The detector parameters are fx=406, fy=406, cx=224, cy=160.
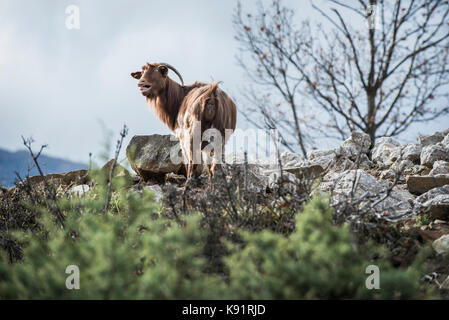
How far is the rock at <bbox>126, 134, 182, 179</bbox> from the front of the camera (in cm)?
688

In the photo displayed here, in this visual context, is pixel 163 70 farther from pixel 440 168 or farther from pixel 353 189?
pixel 440 168

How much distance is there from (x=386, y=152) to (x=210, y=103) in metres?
3.72

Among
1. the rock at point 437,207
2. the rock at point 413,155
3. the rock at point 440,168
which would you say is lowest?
the rock at point 437,207

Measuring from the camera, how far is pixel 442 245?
129 inches

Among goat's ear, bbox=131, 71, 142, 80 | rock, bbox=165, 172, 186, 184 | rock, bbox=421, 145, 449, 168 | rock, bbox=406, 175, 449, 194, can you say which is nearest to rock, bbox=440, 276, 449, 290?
rock, bbox=406, 175, 449, 194

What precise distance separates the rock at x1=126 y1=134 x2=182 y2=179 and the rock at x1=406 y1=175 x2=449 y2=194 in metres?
3.58

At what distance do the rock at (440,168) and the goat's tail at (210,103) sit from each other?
2.89m

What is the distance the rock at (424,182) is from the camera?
4739 mm

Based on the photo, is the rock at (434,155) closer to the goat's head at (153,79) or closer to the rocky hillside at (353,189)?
the rocky hillside at (353,189)

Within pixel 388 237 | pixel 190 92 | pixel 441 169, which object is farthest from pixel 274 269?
pixel 190 92

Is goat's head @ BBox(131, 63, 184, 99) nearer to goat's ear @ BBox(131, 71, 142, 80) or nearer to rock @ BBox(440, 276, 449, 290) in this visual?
A: goat's ear @ BBox(131, 71, 142, 80)

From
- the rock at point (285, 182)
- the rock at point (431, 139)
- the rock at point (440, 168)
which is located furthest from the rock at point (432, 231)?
the rock at point (431, 139)

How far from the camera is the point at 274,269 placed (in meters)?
1.91
